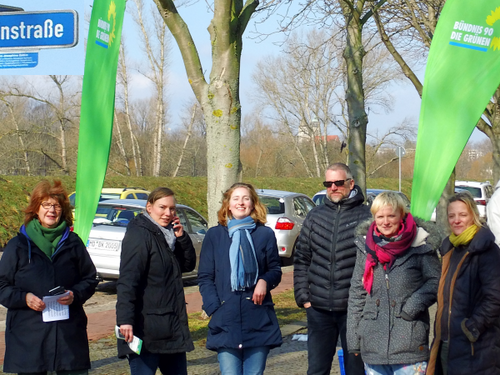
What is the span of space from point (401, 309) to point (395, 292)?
11cm

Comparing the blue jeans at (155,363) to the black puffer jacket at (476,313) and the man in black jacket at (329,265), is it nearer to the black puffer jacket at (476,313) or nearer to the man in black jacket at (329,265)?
the man in black jacket at (329,265)

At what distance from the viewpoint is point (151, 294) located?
4.20 m

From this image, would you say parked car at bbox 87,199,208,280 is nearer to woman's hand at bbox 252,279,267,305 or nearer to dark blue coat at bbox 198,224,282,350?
dark blue coat at bbox 198,224,282,350

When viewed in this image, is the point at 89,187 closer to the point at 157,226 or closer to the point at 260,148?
the point at 157,226

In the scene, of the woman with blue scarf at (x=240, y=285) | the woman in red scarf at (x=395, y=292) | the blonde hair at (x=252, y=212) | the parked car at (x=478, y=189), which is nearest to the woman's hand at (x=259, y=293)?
the woman with blue scarf at (x=240, y=285)

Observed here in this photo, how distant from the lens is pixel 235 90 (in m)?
7.73

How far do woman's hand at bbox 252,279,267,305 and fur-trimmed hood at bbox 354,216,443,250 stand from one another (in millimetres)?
705

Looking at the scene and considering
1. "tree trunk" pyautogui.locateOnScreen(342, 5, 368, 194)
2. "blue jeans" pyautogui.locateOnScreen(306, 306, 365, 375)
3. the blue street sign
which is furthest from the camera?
"tree trunk" pyautogui.locateOnScreen(342, 5, 368, 194)

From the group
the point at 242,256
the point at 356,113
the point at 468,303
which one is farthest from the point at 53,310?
the point at 356,113

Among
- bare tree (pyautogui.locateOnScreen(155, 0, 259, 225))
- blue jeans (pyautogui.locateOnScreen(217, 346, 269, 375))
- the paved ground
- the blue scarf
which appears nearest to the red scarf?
the blue scarf

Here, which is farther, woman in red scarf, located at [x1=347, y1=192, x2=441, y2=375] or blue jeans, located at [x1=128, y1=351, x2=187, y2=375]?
blue jeans, located at [x1=128, y1=351, x2=187, y2=375]

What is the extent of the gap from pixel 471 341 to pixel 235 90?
4.63 meters

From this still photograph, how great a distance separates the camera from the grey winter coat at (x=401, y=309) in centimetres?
389

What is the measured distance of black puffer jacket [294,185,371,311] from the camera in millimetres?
4648
